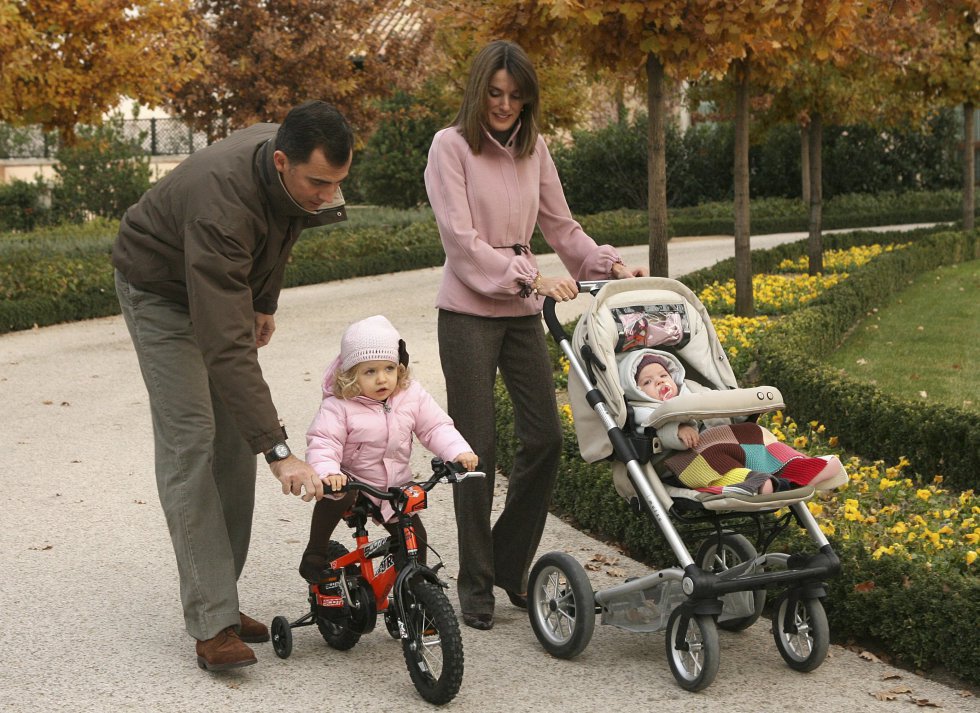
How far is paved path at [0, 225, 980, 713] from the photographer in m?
4.05

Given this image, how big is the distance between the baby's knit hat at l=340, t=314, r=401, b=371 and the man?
1.03 feet

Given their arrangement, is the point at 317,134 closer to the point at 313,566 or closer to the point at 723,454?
the point at 313,566

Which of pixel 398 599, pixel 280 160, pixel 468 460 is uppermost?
pixel 280 160

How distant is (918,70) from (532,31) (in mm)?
10140

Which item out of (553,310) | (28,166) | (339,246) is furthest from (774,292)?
(28,166)

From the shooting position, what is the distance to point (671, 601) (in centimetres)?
425

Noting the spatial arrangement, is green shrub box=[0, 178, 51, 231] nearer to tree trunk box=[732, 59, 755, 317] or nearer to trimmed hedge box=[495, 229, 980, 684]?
tree trunk box=[732, 59, 755, 317]

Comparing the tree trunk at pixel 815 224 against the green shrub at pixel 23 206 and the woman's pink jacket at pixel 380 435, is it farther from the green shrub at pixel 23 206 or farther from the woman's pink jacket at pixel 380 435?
the green shrub at pixel 23 206

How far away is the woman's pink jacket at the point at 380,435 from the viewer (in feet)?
13.8

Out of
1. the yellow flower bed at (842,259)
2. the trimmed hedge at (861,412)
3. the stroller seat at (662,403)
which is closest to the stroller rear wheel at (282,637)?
the stroller seat at (662,403)

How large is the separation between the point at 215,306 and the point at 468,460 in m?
0.90

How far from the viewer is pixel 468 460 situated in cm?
410

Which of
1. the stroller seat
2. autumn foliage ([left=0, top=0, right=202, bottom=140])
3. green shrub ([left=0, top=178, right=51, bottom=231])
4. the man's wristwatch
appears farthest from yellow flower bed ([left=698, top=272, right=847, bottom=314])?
green shrub ([left=0, top=178, right=51, bottom=231])

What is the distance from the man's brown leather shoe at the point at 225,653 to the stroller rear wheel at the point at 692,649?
4.34 feet
